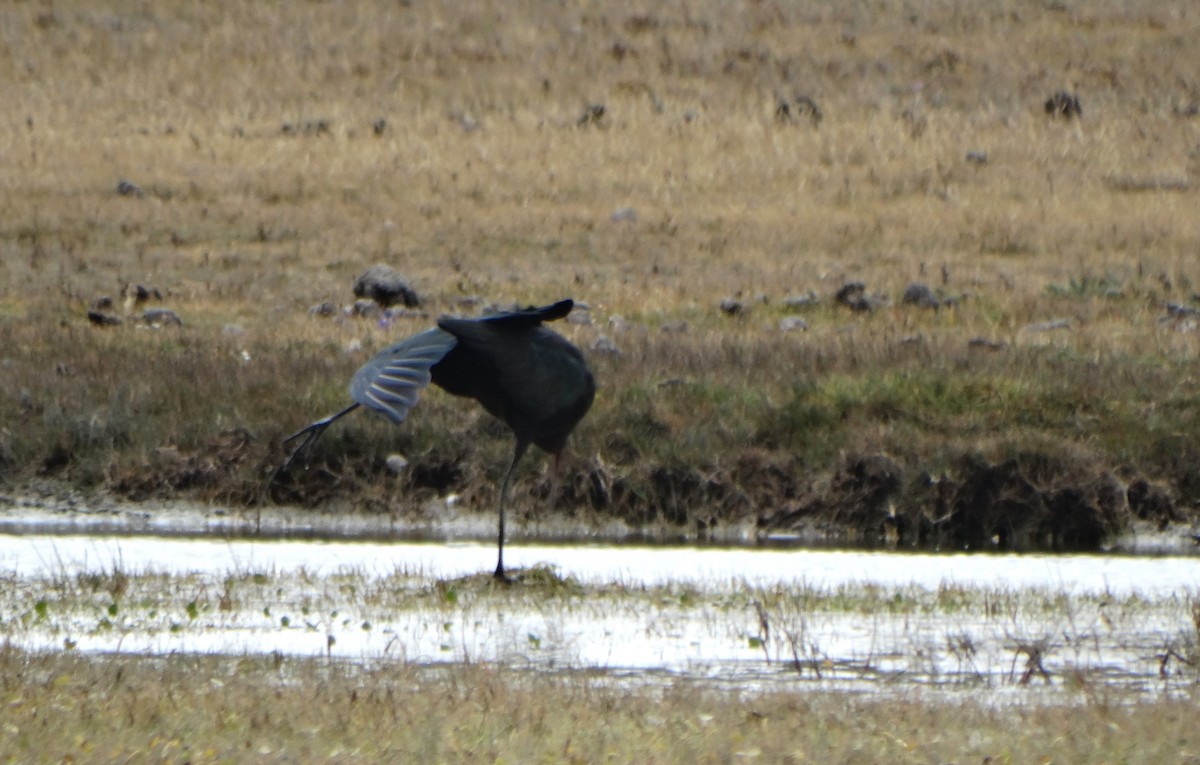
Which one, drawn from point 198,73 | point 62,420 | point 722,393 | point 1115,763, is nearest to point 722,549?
point 722,393

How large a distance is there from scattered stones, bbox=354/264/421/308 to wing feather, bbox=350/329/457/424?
1044 cm

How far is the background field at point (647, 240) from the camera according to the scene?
1412 centimetres

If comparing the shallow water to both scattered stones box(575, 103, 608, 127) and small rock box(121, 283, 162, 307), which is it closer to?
small rock box(121, 283, 162, 307)

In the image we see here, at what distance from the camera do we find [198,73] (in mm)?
35000

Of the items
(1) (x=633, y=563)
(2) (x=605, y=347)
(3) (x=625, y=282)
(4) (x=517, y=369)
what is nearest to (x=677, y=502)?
(1) (x=633, y=563)

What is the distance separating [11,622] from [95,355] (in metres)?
7.69

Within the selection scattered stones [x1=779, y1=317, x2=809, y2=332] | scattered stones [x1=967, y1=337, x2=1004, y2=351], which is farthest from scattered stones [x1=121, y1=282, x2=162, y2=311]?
scattered stones [x1=967, y1=337, x2=1004, y2=351]

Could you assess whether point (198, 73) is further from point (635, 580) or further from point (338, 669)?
point (338, 669)

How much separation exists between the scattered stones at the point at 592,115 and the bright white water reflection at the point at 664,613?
1965cm

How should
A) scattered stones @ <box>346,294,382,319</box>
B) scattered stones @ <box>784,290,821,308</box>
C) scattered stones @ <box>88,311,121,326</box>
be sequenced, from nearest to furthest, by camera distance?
1. scattered stones @ <box>88,311,121,326</box>
2. scattered stones @ <box>346,294,382,319</box>
3. scattered stones @ <box>784,290,821,308</box>

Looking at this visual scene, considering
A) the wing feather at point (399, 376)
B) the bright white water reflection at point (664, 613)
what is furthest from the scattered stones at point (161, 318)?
the wing feather at point (399, 376)

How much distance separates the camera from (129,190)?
2628 centimetres

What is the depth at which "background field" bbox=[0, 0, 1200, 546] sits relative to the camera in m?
14.1

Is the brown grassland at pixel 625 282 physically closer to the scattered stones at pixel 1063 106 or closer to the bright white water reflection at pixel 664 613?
the scattered stones at pixel 1063 106
